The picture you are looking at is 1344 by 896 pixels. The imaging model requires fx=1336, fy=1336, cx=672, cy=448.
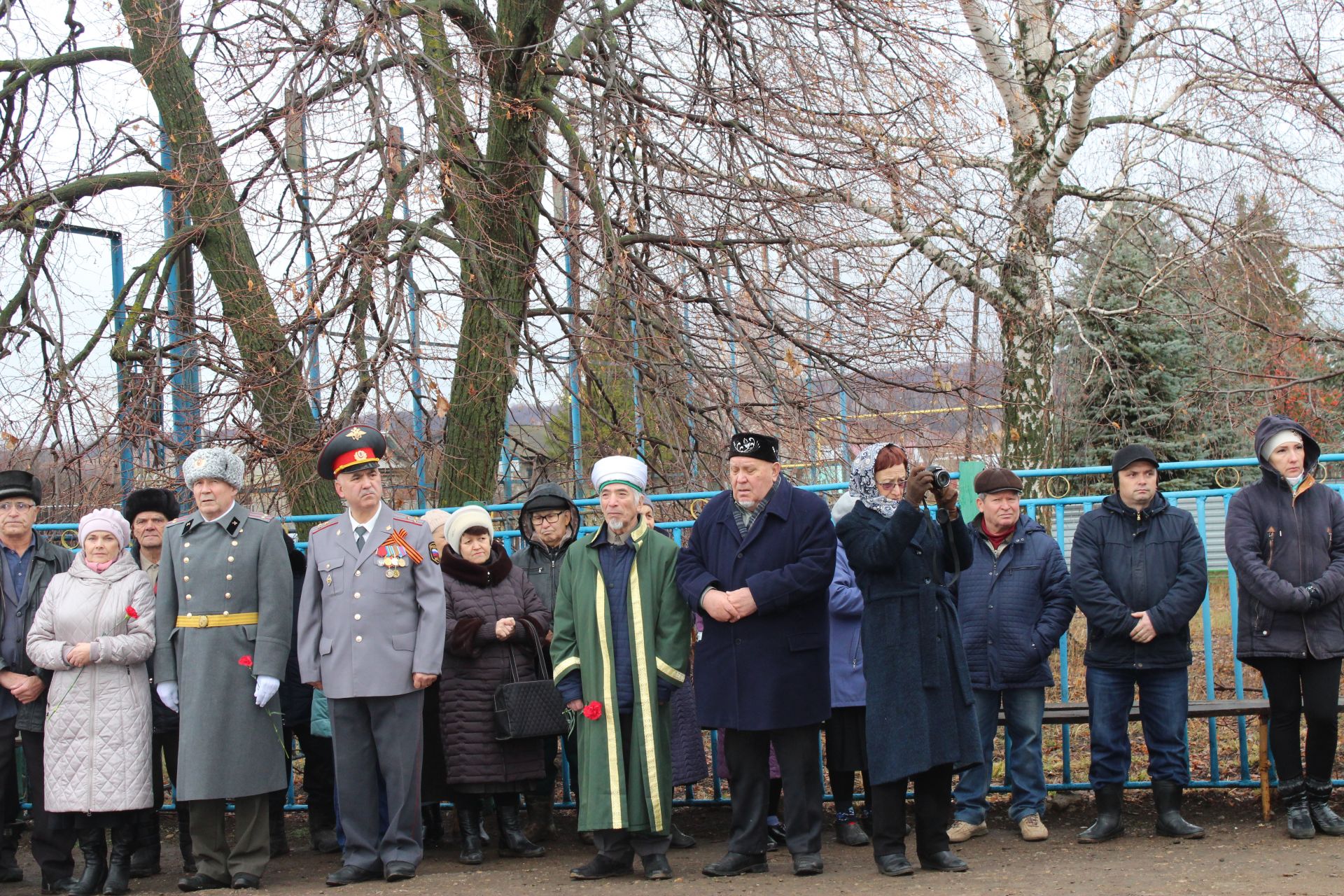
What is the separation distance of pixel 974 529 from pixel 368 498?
8.93ft

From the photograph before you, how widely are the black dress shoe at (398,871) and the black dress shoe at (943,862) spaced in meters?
2.11

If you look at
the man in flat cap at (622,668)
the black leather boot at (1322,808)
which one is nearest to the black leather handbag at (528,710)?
the man in flat cap at (622,668)

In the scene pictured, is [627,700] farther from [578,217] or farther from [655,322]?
[578,217]

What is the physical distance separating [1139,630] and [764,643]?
165 cm

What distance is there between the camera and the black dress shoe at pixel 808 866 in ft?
17.2

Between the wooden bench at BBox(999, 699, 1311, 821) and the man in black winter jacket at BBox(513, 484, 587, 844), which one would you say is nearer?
the wooden bench at BBox(999, 699, 1311, 821)

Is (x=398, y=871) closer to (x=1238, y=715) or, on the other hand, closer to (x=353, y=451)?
(x=353, y=451)

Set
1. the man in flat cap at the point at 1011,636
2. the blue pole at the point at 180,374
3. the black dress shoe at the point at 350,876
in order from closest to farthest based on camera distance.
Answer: the black dress shoe at the point at 350,876 < the man in flat cap at the point at 1011,636 < the blue pole at the point at 180,374

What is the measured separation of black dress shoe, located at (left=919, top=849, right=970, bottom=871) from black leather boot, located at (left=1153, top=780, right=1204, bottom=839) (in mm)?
1078

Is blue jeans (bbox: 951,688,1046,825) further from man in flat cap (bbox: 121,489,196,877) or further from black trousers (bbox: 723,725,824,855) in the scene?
man in flat cap (bbox: 121,489,196,877)

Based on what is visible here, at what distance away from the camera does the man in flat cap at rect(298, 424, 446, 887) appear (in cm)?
558

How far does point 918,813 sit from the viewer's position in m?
5.29

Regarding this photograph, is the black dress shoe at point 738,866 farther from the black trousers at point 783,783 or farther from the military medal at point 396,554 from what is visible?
the military medal at point 396,554

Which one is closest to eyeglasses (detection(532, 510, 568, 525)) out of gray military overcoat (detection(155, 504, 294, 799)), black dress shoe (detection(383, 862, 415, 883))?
gray military overcoat (detection(155, 504, 294, 799))
